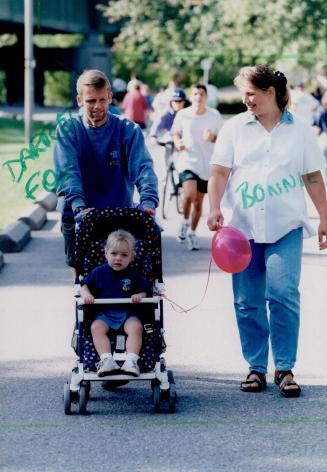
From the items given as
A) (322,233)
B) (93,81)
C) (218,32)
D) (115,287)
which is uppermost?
(218,32)

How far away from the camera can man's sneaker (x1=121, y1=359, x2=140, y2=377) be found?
6695 millimetres

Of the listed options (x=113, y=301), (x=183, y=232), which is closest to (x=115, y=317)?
(x=113, y=301)

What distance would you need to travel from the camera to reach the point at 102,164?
745 centimetres

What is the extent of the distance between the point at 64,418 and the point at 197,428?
29.0 inches

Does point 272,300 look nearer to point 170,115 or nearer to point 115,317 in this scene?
point 115,317

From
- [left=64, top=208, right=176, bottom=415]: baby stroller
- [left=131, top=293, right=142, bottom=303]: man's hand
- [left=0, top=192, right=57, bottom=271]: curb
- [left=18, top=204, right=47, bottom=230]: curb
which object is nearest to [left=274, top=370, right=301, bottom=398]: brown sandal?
[left=64, top=208, right=176, bottom=415]: baby stroller

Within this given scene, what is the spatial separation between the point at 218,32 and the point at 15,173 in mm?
39467

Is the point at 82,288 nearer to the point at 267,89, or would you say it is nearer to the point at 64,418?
the point at 64,418

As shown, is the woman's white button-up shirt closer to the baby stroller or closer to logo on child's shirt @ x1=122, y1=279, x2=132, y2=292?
the baby stroller

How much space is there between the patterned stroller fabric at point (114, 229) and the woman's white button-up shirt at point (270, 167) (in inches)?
22.8

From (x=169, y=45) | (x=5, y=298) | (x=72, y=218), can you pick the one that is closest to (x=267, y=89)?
(x=72, y=218)

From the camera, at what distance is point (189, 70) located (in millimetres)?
66375

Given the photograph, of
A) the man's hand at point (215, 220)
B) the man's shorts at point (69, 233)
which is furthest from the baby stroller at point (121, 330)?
the man's shorts at point (69, 233)

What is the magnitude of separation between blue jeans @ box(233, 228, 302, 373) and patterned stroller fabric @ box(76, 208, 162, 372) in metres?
0.58
